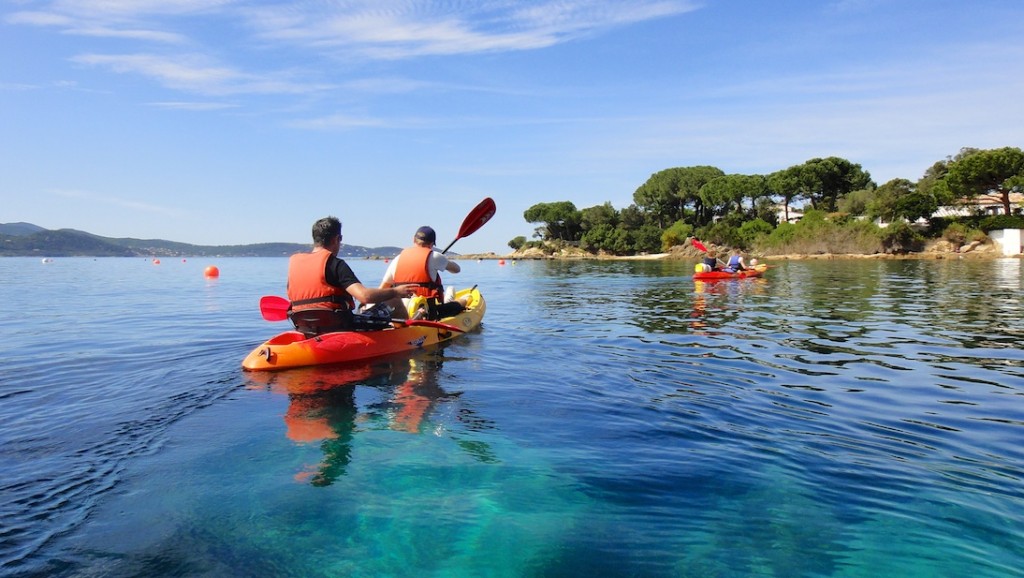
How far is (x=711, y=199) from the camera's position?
78.2m

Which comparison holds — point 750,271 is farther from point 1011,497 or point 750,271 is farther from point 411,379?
point 1011,497

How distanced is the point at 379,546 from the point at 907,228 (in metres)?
61.1

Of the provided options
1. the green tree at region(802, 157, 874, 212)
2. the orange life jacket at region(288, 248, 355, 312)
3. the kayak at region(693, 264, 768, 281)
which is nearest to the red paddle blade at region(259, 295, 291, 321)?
the orange life jacket at region(288, 248, 355, 312)

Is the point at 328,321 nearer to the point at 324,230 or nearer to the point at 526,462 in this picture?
the point at 324,230

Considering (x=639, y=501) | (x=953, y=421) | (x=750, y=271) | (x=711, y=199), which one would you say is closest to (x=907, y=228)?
(x=711, y=199)

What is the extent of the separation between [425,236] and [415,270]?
0.63 metres

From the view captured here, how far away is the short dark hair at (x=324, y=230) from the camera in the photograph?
7733 mm

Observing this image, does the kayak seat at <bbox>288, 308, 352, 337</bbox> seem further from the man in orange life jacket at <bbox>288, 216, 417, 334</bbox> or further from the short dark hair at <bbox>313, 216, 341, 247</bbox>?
the short dark hair at <bbox>313, 216, 341, 247</bbox>

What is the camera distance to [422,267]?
10117 mm

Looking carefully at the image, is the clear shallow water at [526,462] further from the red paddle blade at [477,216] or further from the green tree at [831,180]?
the green tree at [831,180]

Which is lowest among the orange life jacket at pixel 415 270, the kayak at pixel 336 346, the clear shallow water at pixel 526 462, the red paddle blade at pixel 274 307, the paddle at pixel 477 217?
the clear shallow water at pixel 526 462

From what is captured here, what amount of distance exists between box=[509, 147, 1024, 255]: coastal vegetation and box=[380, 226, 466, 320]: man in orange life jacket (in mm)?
54731

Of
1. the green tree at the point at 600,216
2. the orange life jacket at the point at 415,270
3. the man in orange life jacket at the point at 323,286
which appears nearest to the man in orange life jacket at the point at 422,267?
the orange life jacket at the point at 415,270

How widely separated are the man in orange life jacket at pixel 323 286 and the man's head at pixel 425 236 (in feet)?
6.17
